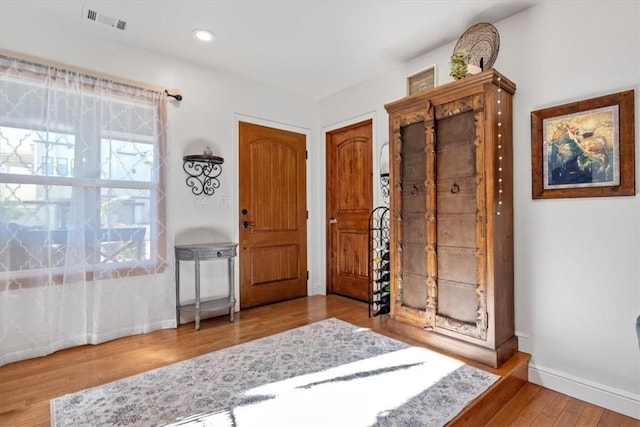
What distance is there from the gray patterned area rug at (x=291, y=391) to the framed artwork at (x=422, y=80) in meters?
2.19

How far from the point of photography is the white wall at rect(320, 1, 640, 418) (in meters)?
1.81

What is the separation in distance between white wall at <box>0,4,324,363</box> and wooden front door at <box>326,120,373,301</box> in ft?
2.29

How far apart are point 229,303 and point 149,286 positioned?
0.71m

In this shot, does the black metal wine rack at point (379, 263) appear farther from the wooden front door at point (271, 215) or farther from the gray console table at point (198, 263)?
the gray console table at point (198, 263)

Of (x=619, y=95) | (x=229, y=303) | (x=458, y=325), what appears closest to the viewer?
(x=619, y=95)

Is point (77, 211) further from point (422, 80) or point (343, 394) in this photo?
point (422, 80)

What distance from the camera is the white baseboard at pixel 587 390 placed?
1774mm

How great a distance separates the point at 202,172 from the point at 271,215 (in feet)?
2.98

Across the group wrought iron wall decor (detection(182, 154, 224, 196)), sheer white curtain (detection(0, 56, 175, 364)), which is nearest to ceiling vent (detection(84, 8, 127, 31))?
sheer white curtain (detection(0, 56, 175, 364))

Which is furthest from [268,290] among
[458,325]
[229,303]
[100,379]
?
[458,325]

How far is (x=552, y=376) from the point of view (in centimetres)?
206

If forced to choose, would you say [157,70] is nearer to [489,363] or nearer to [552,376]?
[489,363]

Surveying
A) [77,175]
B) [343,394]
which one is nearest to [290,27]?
[77,175]

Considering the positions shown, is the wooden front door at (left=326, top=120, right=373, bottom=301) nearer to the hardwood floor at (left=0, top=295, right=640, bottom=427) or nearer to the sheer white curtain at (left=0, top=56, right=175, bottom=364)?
the hardwood floor at (left=0, top=295, right=640, bottom=427)
